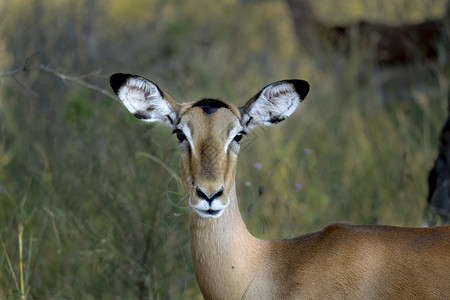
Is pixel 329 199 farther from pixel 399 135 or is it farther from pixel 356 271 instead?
pixel 356 271

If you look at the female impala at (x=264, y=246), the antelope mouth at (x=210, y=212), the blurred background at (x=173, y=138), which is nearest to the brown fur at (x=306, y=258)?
the female impala at (x=264, y=246)

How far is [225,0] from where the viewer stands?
44.1 feet

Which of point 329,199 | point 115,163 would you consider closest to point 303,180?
point 329,199

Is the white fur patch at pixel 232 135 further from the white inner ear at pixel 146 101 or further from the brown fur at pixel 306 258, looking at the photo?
the white inner ear at pixel 146 101

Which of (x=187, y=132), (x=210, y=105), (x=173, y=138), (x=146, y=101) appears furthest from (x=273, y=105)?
(x=173, y=138)

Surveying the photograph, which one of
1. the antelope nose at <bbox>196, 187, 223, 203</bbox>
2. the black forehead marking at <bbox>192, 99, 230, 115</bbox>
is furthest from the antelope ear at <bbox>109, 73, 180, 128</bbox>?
the antelope nose at <bbox>196, 187, 223, 203</bbox>

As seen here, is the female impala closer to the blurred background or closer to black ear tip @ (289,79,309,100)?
black ear tip @ (289,79,309,100)

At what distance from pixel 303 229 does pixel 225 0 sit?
8.58 metres

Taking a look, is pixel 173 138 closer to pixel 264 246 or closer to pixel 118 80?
pixel 118 80

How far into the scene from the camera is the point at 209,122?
11.9 ft

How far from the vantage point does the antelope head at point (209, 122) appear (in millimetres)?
3404

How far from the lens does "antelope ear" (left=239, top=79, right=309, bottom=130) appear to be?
3824 millimetres

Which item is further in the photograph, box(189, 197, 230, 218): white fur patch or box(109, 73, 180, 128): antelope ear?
box(109, 73, 180, 128): antelope ear

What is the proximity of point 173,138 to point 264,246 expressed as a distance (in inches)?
71.0
